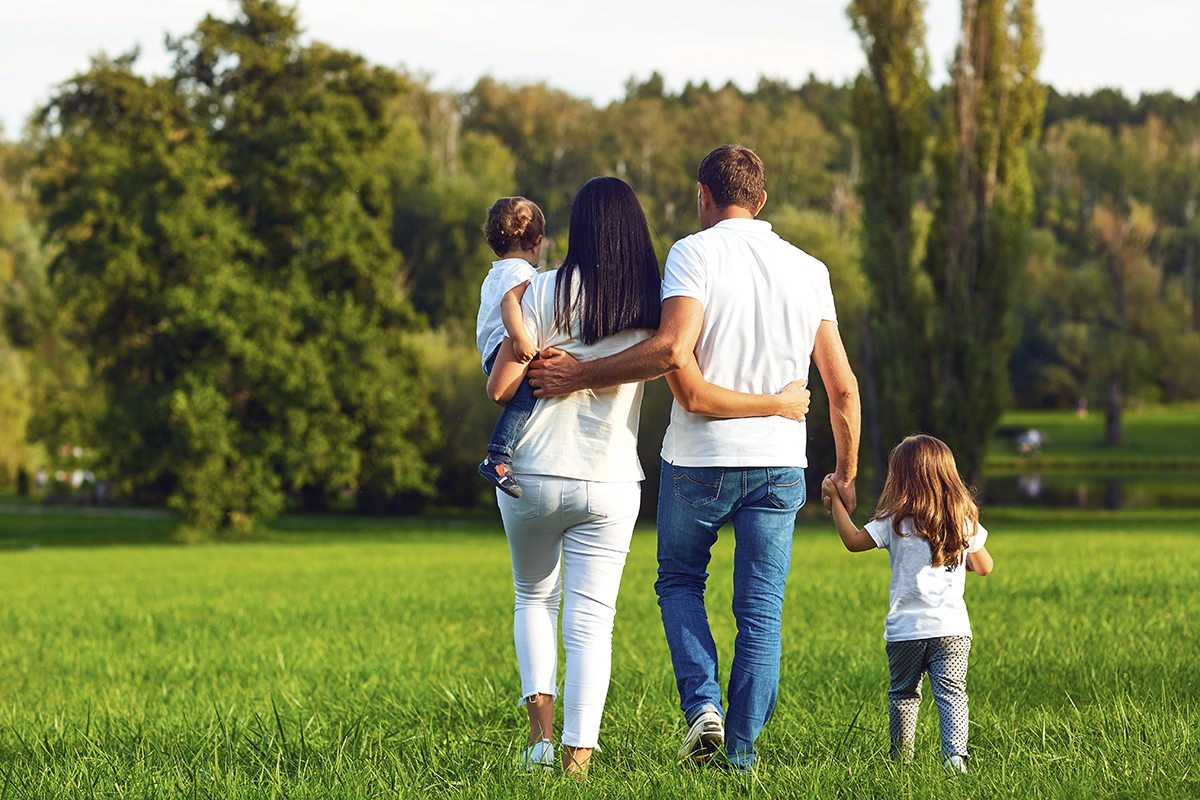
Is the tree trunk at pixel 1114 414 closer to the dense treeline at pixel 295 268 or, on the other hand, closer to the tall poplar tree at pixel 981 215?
the dense treeline at pixel 295 268

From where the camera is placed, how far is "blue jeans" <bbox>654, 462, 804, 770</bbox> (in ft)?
12.5

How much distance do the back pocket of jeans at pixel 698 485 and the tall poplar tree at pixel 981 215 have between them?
1028 inches

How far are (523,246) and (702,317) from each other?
29.2 inches

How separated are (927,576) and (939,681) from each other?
1.17 ft

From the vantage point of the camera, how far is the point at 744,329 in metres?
3.88

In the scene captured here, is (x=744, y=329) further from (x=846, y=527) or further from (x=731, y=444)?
(x=846, y=527)

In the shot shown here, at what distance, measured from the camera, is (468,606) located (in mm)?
10695

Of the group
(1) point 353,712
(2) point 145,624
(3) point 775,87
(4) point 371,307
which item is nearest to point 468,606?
(2) point 145,624

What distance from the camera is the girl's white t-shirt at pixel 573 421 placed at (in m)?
3.81

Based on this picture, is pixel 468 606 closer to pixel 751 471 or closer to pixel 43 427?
pixel 751 471

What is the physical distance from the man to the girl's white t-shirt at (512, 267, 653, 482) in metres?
0.08

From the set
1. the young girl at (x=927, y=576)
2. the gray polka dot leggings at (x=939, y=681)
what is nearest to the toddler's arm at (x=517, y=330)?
the young girl at (x=927, y=576)

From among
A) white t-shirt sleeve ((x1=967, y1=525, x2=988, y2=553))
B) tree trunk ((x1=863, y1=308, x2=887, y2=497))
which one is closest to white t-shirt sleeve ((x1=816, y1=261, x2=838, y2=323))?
white t-shirt sleeve ((x1=967, y1=525, x2=988, y2=553))

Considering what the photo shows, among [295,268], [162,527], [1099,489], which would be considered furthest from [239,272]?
[1099,489]
